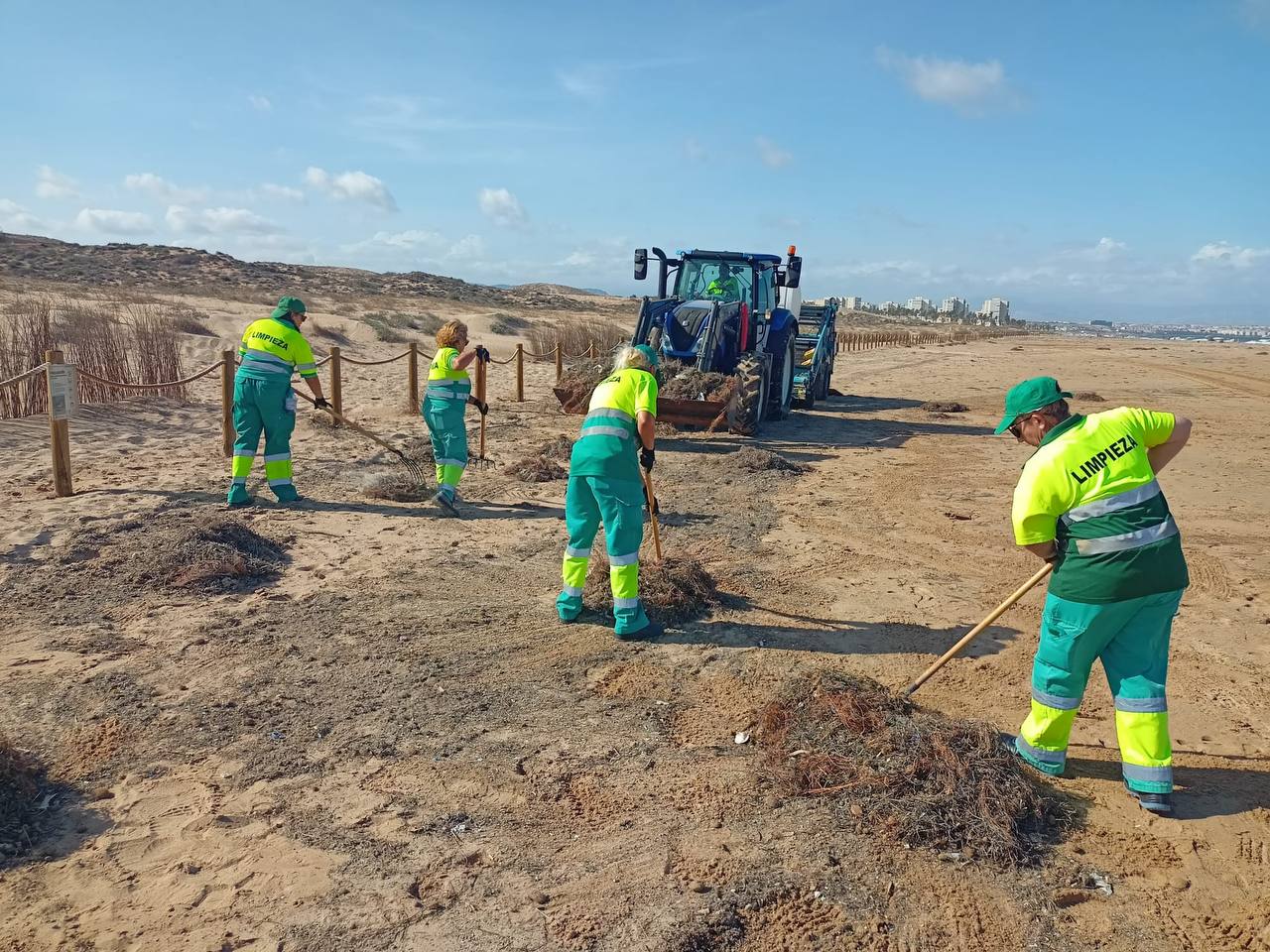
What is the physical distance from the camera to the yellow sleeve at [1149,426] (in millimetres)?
3584

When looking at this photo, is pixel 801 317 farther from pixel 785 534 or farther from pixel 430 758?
pixel 430 758

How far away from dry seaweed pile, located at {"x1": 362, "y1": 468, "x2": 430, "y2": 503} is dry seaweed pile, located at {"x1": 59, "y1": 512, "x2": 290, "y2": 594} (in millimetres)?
1560

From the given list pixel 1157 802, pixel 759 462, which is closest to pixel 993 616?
pixel 1157 802

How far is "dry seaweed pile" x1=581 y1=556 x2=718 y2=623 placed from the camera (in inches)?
222

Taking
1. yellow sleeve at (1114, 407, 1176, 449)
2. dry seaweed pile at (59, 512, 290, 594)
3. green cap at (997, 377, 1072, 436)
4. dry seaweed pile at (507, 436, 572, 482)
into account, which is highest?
green cap at (997, 377, 1072, 436)

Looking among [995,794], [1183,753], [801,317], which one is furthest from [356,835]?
[801,317]

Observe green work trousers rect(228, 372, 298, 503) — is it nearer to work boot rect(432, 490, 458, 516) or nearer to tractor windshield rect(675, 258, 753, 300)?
work boot rect(432, 490, 458, 516)

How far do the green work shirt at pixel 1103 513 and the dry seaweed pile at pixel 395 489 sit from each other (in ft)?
19.7

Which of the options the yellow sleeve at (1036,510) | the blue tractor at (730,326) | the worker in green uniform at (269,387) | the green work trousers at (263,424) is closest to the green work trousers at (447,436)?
the worker in green uniform at (269,387)

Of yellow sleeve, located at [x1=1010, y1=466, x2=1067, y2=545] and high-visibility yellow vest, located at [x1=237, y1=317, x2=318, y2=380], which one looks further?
high-visibility yellow vest, located at [x1=237, y1=317, x2=318, y2=380]

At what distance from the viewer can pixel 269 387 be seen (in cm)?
771

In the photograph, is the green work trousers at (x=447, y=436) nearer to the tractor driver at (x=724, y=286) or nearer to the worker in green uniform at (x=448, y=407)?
the worker in green uniform at (x=448, y=407)

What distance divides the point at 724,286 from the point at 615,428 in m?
9.17

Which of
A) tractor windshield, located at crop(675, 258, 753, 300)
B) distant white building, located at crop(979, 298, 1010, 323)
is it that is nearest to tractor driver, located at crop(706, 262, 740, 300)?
tractor windshield, located at crop(675, 258, 753, 300)
